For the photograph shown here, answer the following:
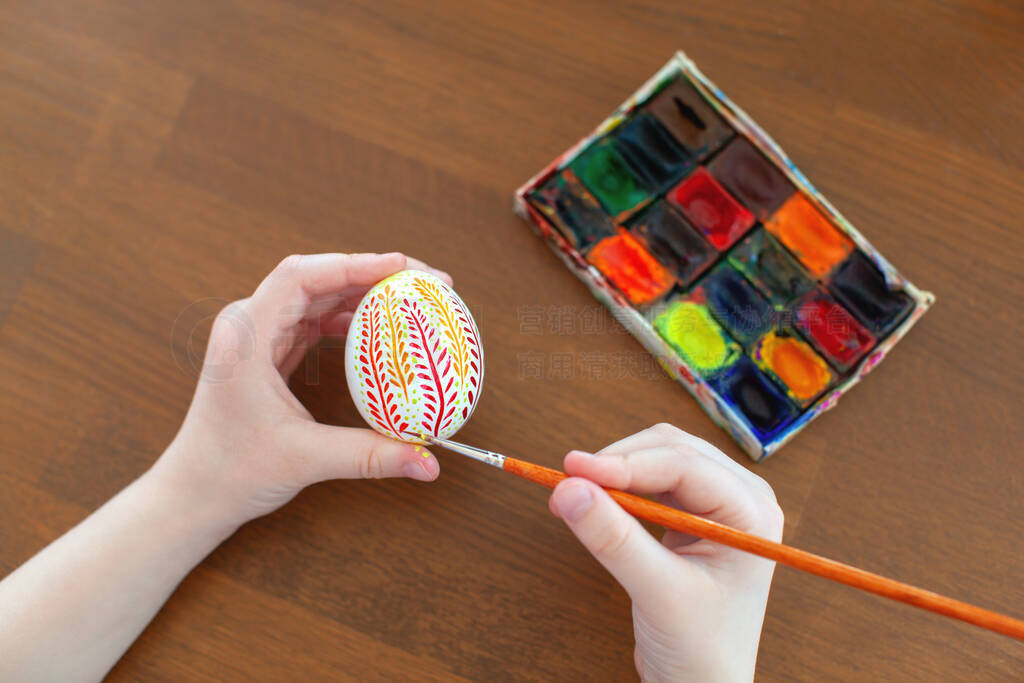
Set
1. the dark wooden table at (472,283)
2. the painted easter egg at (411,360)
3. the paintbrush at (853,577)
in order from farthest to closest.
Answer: the dark wooden table at (472,283)
the painted easter egg at (411,360)
the paintbrush at (853,577)

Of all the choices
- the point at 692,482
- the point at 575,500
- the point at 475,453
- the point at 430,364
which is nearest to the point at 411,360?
the point at 430,364

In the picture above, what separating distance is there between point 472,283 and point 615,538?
47 centimetres

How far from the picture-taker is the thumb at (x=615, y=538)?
66 cm

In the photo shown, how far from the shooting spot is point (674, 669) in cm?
74

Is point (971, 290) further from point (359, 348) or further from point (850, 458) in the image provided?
point (359, 348)

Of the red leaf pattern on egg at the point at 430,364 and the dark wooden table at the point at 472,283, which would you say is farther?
the dark wooden table at the point at 472,283

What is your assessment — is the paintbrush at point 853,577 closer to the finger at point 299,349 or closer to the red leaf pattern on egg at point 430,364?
the red leaf pattern on egg at point 430,364

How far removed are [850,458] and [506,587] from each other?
0.52 meters

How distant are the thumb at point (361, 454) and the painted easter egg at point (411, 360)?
0.6 inches

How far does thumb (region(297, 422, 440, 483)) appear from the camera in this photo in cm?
79

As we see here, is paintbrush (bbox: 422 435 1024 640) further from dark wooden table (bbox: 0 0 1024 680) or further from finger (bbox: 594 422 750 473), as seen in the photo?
dark wooden table (bbox: 0 0 1024 680)

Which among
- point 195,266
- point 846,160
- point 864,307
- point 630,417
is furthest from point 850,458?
point 195,266

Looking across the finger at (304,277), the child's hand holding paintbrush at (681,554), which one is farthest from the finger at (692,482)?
the finger at (304,277)

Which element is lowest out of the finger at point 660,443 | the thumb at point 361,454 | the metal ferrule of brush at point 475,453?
the thumb at point 361,454
